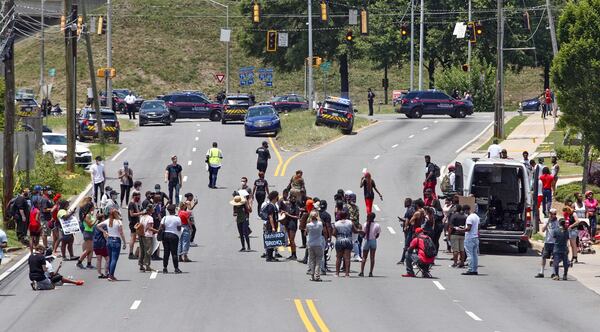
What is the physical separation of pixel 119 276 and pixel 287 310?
6.10 meters

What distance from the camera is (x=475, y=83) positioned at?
85.2 metres

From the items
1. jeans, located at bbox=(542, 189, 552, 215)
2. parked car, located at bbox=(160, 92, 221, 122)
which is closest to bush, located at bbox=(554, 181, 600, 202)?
jeans, located at bbox=(542, 189, 552, 215)

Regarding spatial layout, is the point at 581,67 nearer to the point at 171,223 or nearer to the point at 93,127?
the point at 171,223

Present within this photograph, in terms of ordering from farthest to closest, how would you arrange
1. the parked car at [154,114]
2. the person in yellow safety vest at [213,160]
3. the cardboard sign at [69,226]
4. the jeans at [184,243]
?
the parked car at [154,114]
the person in yellow safety vest at [213,160]
the jeans at [184,243]
the cardboard sign at [69,226]

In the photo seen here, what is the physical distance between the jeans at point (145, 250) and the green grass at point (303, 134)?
27178mm

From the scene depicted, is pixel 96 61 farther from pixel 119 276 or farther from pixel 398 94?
pixel 119 276

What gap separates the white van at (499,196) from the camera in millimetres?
31688

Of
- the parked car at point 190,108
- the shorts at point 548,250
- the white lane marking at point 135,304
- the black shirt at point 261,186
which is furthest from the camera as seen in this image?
the parked car at point 190,108

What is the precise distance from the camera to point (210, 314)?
2262cm

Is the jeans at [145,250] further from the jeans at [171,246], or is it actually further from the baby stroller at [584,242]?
the baby stroller at [584,242]

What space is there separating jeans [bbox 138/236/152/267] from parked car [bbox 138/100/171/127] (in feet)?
134

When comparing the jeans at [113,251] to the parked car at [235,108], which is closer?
the jeans at [113,251]

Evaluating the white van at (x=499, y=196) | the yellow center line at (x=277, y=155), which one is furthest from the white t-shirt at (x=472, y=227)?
the yellow center line at (x=277, y=155)

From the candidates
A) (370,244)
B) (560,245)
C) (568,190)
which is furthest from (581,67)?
(370,244)
